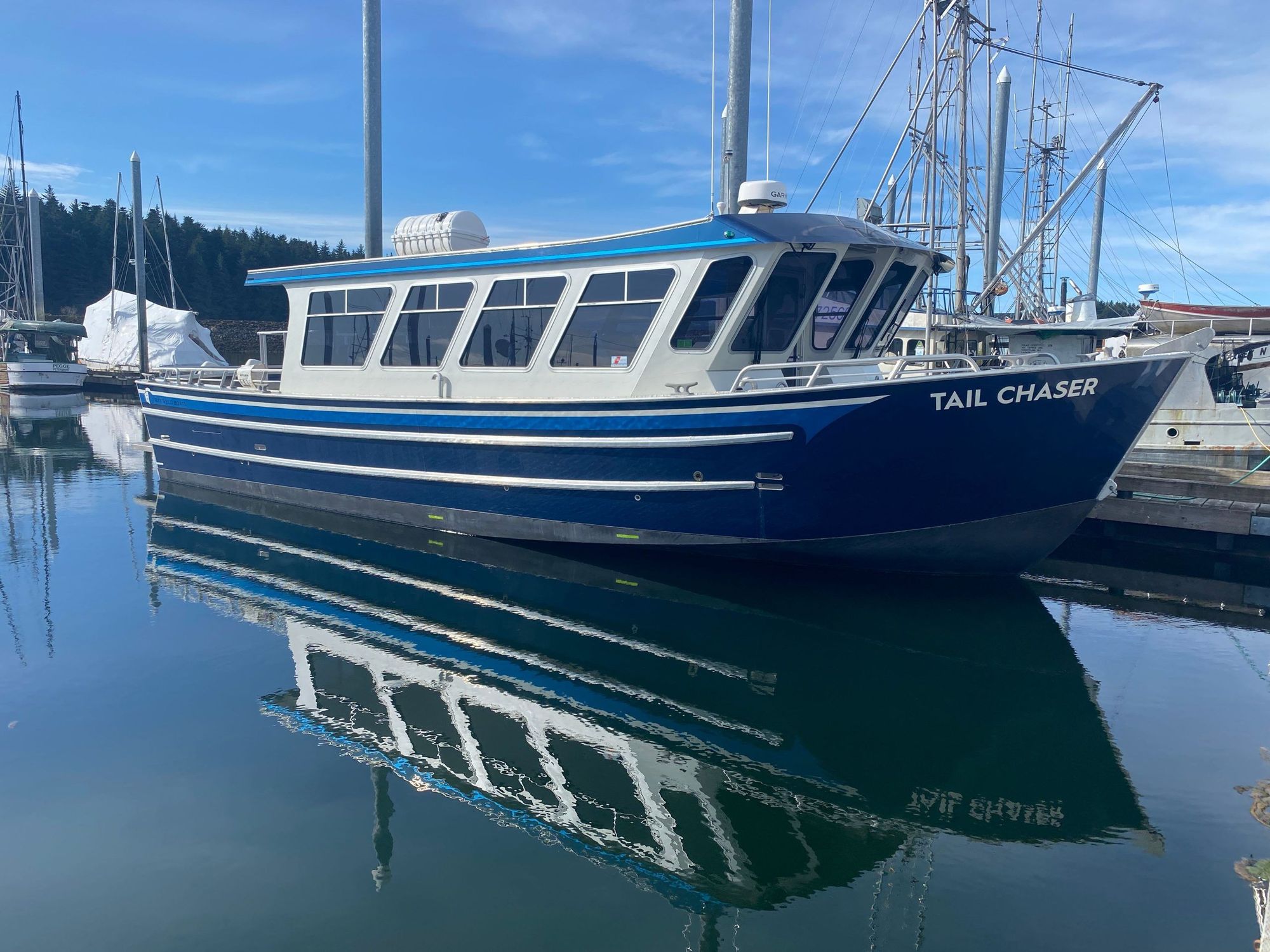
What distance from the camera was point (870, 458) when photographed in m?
8.02

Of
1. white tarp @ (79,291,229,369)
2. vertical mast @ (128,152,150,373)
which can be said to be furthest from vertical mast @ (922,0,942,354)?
white tarp @ (79,291,229,369)

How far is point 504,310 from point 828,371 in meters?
4.04

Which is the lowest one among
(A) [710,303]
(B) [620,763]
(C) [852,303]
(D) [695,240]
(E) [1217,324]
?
(B) [620,763]

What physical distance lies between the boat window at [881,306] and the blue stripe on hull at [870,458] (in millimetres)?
2116

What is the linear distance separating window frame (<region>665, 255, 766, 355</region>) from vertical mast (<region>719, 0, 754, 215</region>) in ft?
6.99

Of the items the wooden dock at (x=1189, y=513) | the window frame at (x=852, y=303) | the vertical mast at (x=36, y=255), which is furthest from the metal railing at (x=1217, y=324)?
the vertical mast at (x=36, y=255)

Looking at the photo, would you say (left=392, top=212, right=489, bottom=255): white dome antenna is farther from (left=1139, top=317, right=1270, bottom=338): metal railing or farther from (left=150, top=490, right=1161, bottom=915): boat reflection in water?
(left=1139, top=317, right=1270, bottom=338): metal railing

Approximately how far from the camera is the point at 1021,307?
2614 centimetres

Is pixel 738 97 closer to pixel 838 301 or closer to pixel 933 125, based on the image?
pixel 838 301

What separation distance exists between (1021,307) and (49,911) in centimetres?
2786

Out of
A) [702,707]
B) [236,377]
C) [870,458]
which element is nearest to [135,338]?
[236,377]

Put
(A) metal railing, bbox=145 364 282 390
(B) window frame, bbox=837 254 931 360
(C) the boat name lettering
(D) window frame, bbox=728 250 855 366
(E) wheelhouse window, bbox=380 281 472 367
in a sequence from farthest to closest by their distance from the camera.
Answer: (A) metal railing, bbox=145 364 282 390 < (E) wheelhouse window, bbox=380 281 472 367 < (B) window frame, bbox=837 254 931 360 < (D) window frame, bbox=728 250 855 366 < (C) the boat name lettering

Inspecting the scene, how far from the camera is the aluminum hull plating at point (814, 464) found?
25.5ft

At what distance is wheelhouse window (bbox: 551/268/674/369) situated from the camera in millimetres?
9078
